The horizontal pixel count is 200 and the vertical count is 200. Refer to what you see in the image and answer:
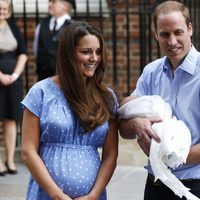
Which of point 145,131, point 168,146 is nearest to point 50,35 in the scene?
point 145,131

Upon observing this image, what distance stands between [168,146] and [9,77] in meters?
4.82

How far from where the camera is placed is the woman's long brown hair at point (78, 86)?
3955 mm

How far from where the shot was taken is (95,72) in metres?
4.09

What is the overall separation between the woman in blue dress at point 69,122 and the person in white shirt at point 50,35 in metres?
4.62

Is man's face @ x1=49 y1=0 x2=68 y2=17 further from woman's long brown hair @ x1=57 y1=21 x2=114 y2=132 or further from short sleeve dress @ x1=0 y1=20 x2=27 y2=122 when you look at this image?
woman's long brown hair @ x1=57 y1=21 x2=114 y2=132

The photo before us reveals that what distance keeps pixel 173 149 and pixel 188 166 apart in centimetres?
28

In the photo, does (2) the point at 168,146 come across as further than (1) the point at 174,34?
No

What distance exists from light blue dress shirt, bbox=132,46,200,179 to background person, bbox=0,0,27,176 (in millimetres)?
4434

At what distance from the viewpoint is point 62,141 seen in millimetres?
3990

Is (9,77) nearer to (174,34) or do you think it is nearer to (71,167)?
(71,167)

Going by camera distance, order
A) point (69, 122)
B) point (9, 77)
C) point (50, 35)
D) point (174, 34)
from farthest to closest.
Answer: point (50, 35) < point (9, 77) < point (69, 122) < point (174, 34)

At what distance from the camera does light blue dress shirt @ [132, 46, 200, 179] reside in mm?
3836

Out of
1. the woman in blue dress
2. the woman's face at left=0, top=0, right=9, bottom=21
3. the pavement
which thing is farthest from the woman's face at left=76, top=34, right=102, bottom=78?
the woman's face at left=0, top=0, right=9, bottom=21

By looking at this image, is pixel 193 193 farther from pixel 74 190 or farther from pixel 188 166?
pixel 74 190
